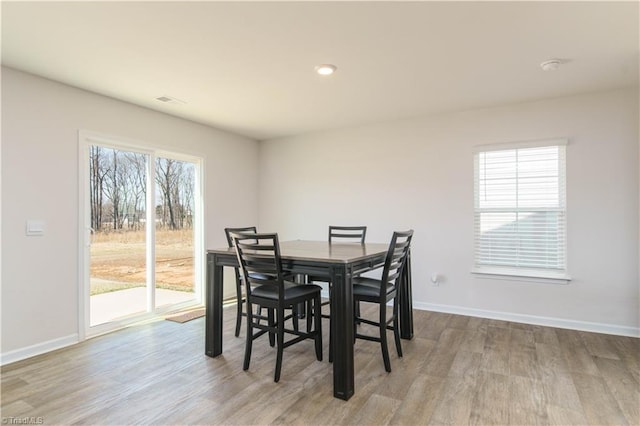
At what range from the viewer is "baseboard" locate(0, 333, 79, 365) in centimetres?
279

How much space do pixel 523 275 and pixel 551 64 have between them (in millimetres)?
2112

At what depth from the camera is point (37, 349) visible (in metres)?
2.96

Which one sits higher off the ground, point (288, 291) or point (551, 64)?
point (551, 64)

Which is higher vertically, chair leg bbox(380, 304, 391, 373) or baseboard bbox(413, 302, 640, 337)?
chair leg bbox(380, 304, 391, 373)

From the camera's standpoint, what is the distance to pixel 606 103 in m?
3.48

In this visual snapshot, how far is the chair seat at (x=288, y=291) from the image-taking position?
2574 millimetres

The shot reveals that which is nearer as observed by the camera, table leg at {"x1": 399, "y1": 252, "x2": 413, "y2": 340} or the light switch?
the light switch

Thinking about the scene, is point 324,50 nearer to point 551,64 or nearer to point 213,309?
point 551,64

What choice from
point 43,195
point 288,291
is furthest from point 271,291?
point 43,195

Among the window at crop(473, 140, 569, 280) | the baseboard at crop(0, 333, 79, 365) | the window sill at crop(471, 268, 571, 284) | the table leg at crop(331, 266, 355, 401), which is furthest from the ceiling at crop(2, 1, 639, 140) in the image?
the baseboard at crop(0, 333, 79, 365)

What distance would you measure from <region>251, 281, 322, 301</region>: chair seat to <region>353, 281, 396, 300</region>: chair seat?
0.31m

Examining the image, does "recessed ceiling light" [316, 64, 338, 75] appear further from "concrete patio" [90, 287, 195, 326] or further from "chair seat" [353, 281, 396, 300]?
"concrete patio" [90, 287, 195, 326]

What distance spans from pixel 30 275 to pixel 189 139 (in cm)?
224

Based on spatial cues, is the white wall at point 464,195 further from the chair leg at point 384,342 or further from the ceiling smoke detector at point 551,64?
the chair leg at point 384,342
